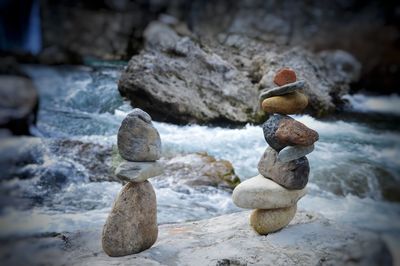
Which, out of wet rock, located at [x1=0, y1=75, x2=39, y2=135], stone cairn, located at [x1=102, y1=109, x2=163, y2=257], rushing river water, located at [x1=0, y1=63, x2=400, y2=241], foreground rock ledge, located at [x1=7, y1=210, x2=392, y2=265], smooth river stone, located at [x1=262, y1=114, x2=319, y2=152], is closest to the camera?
wet rock, located at [x1=0, y1=75, x2=39, y2=135]

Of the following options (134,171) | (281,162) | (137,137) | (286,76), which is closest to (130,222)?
(134,171)

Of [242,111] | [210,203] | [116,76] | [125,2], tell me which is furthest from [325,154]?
[125,2]

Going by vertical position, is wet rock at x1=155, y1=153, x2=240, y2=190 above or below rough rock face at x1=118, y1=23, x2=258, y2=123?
below

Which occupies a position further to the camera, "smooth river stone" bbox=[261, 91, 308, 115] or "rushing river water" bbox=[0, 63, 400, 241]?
"rushing river water" bbox=[0, 63, 400, 241]

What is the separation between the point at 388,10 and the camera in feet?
3.72

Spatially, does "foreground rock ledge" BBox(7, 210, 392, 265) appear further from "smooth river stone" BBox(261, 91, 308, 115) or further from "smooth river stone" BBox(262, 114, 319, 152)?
"smooth river stone" BBox(261, 91, 308, 115)

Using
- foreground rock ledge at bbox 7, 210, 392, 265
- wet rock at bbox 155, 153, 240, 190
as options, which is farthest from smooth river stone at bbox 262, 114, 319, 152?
wet rock at bbox 155, 153, 240, 190

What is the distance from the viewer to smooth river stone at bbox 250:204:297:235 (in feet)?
7.93

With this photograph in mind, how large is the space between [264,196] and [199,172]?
1.20m

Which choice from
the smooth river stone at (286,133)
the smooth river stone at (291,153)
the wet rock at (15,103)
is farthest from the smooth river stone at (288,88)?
the wet rock at (15,103)

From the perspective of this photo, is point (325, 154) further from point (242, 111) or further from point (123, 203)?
point (123, 203)

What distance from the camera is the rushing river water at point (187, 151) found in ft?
8.87

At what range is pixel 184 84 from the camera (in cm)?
340

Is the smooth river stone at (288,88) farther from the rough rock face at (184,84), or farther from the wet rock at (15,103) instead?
the wet rock at (15,103)
